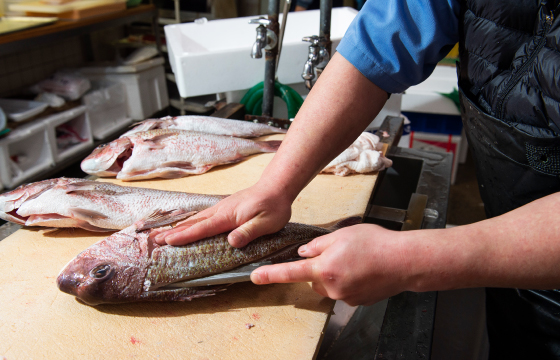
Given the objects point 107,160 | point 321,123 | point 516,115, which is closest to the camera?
point 516,115

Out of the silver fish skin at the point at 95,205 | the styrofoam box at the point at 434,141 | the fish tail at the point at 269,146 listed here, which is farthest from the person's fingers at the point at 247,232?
the styrofoam box at the point at 434,141

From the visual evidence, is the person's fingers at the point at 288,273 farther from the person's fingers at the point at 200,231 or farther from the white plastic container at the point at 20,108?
the white plastic container at the point at 20,108

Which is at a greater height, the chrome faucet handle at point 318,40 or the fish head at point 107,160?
the chrome faucet handle at point 318,40

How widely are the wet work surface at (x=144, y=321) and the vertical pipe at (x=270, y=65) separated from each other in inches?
55.7

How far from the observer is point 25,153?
144 inches

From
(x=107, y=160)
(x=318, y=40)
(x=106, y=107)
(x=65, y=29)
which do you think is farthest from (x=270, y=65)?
(x=106, y=107)

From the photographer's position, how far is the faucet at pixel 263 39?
2.17 m

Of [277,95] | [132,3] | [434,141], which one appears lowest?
[434,141]

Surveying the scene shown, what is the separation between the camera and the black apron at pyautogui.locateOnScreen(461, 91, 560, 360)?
1.05 meters

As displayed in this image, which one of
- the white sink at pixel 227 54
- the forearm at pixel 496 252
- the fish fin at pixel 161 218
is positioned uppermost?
the white sink at pixel 227 54

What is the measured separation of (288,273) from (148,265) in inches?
17.3

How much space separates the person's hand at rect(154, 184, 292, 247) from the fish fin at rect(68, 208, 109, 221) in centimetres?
35

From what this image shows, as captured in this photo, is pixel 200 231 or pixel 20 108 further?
pixel 20 108

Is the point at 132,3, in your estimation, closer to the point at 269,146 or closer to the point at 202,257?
the point at 269,146
